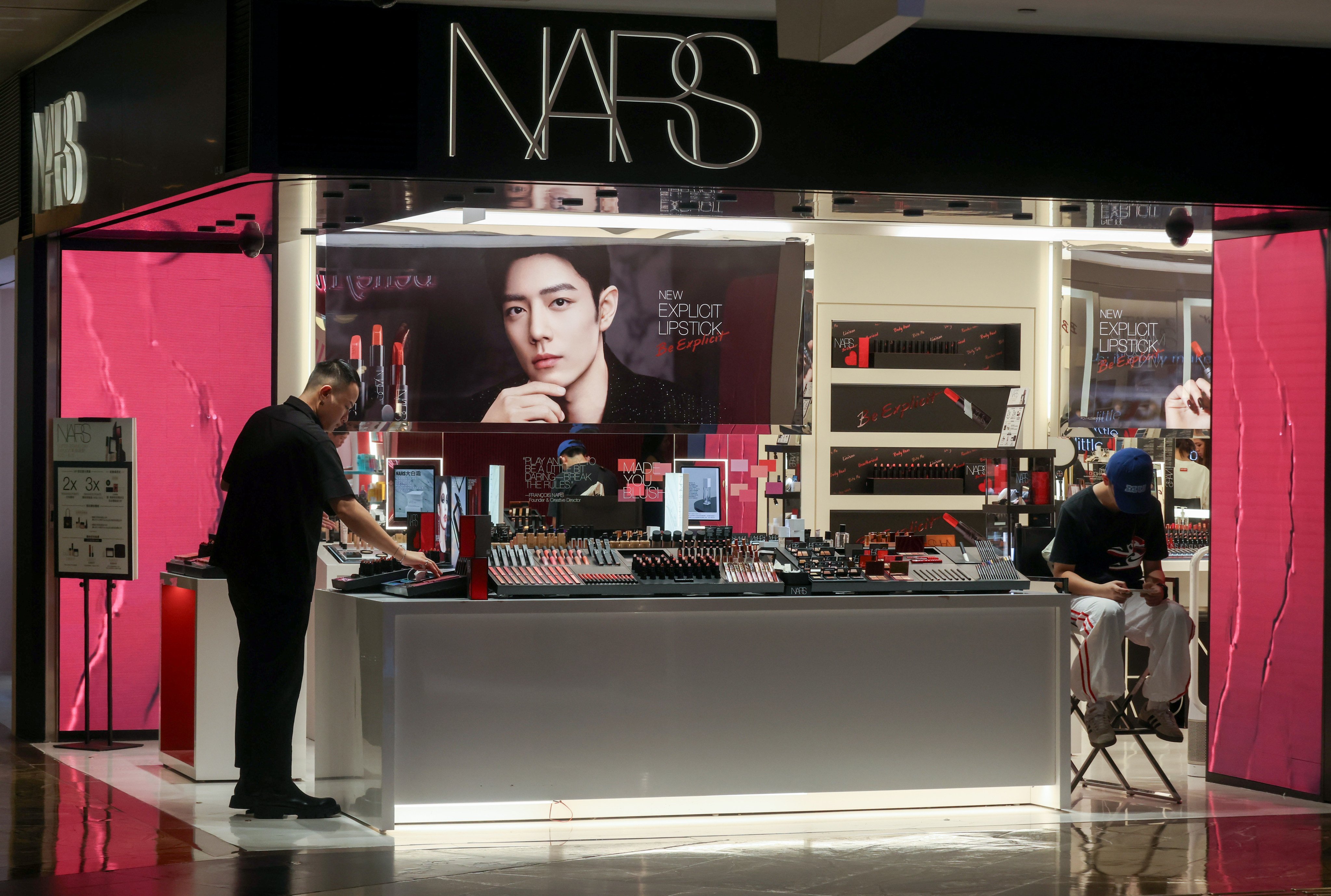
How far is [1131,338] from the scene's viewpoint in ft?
30.2

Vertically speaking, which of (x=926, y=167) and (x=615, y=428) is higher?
(x=926, y=167)

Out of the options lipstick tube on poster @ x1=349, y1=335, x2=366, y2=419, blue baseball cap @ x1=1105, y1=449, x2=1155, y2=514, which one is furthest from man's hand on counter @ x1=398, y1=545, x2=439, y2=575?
lipstick tube on poster @ x1=349, y1=335, x2=366, y2=419

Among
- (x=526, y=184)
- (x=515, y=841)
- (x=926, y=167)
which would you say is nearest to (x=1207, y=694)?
(x=926, y=167)

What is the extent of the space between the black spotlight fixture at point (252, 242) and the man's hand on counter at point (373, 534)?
2.18m

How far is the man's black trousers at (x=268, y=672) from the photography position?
5.21m

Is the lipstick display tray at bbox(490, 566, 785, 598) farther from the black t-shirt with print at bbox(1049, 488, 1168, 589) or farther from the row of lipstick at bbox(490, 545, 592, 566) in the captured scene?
the black t-shirt with print at bbox(1049, 488, 1168, 589)

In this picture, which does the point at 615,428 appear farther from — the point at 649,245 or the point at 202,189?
the point at 202,189

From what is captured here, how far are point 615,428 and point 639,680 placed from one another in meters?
3.58

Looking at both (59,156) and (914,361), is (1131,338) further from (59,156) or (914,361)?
(59,156)

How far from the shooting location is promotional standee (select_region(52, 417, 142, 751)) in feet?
22.0

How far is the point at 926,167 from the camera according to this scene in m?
5.45

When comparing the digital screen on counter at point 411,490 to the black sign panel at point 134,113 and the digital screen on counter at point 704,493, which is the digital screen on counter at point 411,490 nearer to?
the digital screen on counter at point 704,493

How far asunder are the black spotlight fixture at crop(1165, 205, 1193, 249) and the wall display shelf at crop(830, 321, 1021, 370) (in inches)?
130

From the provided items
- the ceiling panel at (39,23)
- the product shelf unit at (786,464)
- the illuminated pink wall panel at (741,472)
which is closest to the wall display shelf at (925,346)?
the product shelf unit at (786,464)
